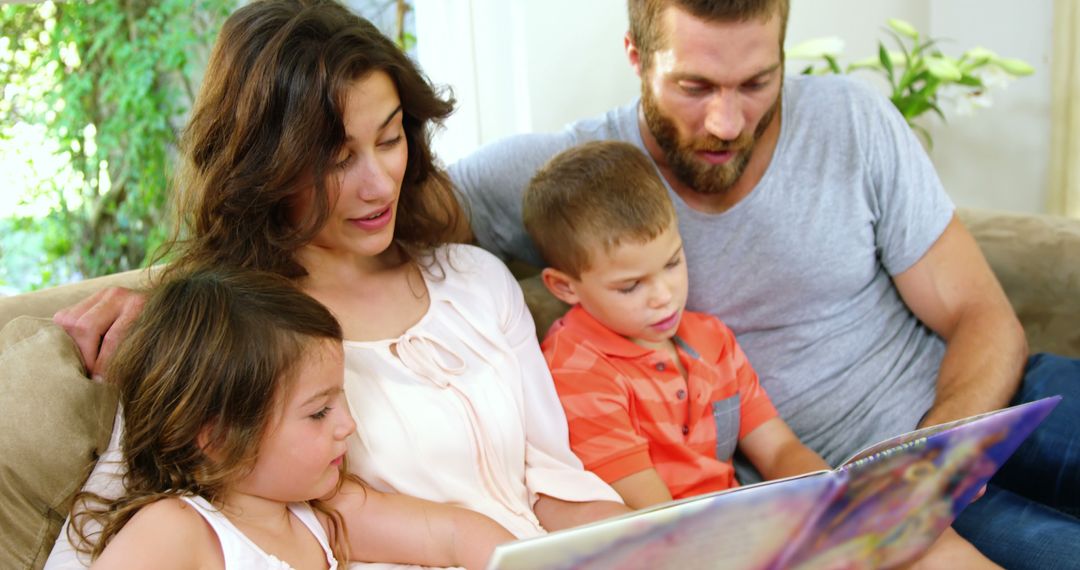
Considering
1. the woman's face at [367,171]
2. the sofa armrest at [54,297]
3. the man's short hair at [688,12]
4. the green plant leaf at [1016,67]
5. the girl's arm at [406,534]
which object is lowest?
the girl's arm at [406,534]

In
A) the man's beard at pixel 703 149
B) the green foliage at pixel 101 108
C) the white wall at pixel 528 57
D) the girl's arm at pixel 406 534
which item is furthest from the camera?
the green foliage at pixel 101 108

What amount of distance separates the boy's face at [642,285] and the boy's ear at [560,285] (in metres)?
0.06

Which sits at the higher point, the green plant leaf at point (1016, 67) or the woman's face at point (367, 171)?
the woman's face at point (367, 171)

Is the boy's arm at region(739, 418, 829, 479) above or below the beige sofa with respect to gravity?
below

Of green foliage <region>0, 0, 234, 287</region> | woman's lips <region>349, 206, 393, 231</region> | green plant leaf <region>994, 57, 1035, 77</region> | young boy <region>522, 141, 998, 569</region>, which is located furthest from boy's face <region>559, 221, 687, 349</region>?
green foliage <region>0, 0, 234, 287</region>

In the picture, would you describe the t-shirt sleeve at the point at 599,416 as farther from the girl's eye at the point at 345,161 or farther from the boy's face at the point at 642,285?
the girl's eye at the point at 345,161

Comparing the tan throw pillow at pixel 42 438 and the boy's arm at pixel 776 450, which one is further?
the boy's arm at pixel 776 450

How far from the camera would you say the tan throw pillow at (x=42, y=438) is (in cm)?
125

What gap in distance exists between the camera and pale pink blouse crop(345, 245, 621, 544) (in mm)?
1432

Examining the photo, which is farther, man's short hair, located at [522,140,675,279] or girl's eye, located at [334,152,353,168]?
man's short hair, located at [522,140,675,279]

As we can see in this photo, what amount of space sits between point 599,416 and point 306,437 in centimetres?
50

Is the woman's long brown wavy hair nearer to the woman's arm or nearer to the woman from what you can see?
the woman

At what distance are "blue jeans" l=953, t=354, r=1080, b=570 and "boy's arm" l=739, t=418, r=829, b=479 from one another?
247 millimetres

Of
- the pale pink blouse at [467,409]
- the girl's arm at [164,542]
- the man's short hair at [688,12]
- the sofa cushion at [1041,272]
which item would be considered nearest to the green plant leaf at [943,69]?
the sofa cushion at [1041,272]
